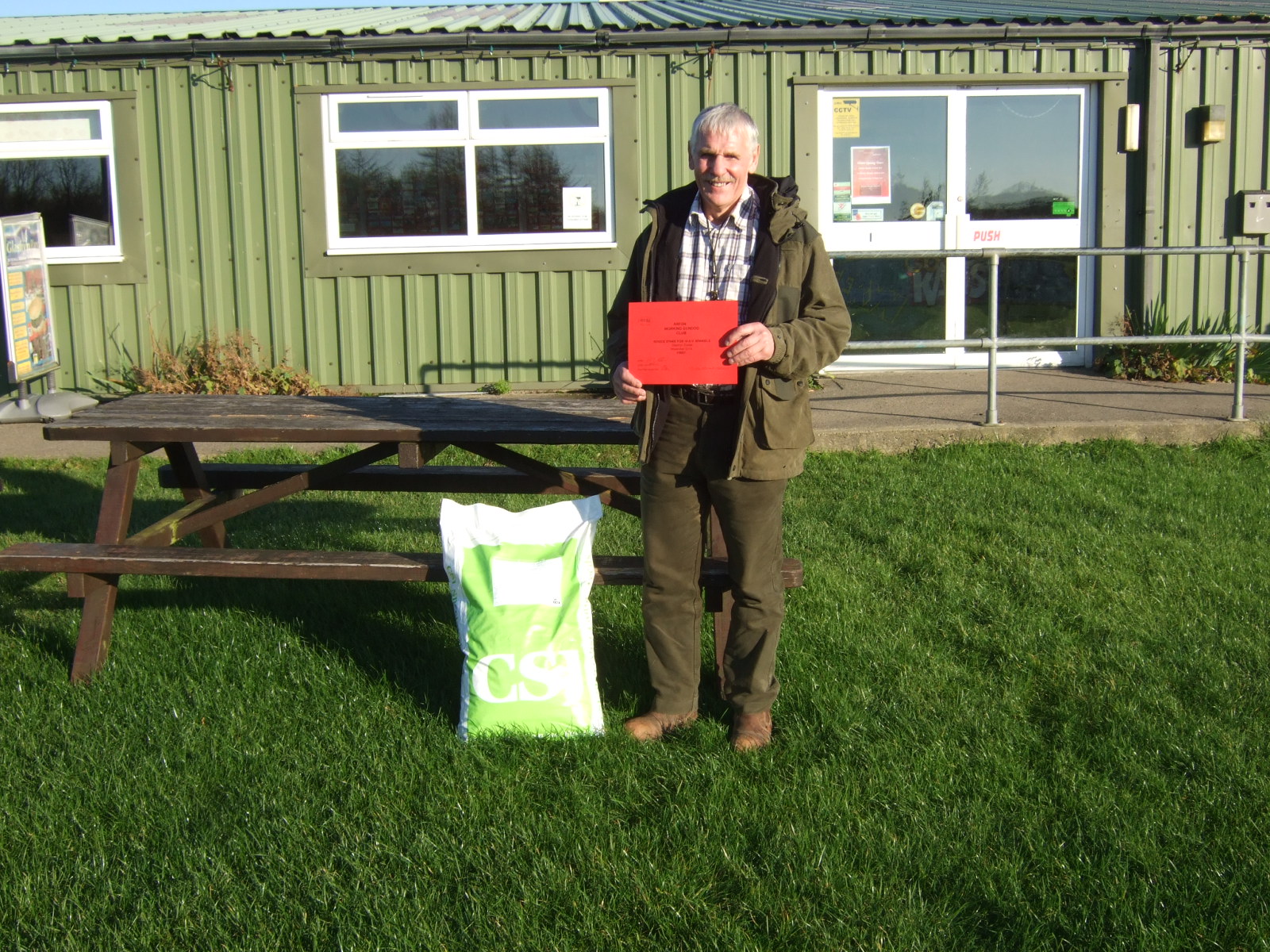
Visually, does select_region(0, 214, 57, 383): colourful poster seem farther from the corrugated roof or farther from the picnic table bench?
the picnic table bench

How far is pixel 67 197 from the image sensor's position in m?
10.0

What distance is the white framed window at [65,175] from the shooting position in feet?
32.3

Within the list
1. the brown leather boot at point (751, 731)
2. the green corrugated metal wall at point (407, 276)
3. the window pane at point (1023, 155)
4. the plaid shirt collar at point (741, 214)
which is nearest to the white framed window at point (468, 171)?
the green corrugated metal wall at point (407, 276)

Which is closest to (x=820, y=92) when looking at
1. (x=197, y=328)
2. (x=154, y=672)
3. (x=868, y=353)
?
(x=868, y=353)

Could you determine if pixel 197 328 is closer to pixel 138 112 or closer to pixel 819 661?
pixel 138 112

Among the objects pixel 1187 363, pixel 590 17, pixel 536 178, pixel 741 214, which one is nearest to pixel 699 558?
pixel 741 214

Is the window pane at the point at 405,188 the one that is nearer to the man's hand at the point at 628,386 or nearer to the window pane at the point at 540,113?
the window pane at the point at 540,113

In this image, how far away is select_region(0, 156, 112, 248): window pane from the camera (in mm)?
9977

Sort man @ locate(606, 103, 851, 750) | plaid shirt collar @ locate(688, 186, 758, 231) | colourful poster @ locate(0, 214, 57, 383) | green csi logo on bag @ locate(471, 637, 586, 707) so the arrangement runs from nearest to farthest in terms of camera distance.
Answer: man @ locate(606, 103, 851, 750)
plaid shirt collar @ locate(688, 186, 758, 231)
green csi logo on bag @ locate(471, 637, 586, 707)
colourful poster @ locate(0, 214, 57, 383)

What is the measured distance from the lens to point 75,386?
9969 mm

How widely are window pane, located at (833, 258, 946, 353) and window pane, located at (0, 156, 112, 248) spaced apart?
598 cm

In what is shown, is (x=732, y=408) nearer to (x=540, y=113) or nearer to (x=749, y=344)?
(x=749, y=344)

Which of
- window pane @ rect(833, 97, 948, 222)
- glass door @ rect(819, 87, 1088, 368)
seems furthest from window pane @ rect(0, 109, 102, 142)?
window pane @ rect(833, 97, 948, 222)

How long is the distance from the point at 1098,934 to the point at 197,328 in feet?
29.4
